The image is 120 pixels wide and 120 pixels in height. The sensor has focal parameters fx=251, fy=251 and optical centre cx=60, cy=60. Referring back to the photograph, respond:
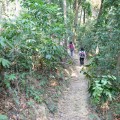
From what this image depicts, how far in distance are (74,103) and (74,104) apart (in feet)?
0.42

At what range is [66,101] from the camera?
1085cm

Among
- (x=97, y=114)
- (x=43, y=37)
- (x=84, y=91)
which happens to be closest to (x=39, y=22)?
(x=43, y=37)

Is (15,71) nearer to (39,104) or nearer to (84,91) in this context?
(39,104)

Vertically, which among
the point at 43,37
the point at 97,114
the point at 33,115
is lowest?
the point at 97,114

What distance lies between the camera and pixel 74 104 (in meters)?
10.6

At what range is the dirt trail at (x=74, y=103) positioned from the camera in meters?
9.30

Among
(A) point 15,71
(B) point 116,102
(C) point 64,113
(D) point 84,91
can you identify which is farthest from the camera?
(D) point 84,91

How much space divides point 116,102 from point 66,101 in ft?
7.03

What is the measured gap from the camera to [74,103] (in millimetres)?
10680

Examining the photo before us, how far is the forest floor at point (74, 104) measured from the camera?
9266mm

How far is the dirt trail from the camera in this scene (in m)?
9.30

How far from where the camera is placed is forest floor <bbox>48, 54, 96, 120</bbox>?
927 cm

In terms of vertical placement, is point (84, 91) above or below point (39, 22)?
below

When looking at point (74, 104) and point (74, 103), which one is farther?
point (74, 103)
